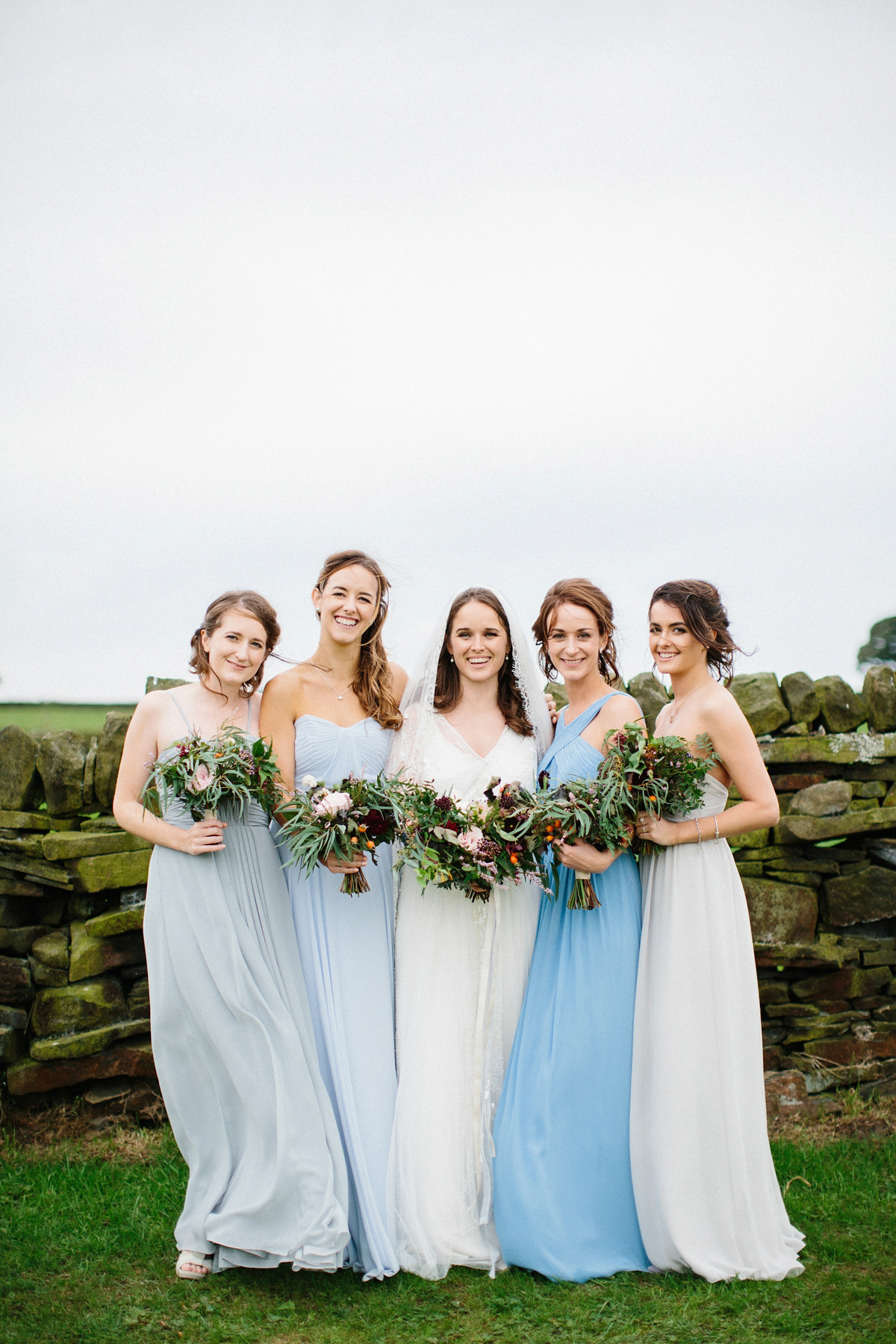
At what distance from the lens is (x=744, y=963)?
14.8 feet

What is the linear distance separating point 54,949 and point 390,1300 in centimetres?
281

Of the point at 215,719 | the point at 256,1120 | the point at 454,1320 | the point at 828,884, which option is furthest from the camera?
the point at 828,884

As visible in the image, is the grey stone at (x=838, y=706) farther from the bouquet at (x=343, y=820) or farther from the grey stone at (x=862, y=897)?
the bouquet at (x=343, y=820)

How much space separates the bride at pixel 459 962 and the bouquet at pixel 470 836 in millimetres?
203

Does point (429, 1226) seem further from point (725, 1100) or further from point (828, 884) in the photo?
point (828, 884)

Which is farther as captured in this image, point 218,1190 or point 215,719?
point 215,719

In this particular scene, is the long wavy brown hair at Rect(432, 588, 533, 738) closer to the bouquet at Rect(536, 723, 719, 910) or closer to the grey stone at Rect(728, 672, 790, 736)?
the bouquet at Rect(536, 723, 719, 910)

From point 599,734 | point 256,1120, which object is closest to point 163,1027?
point 256,1120

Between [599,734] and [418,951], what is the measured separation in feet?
4.52

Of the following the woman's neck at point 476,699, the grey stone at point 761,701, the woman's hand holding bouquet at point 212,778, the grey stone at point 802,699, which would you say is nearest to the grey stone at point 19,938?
the woman's hand holding bouquet at point 212,778

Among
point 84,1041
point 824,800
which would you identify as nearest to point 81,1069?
point 84,1041

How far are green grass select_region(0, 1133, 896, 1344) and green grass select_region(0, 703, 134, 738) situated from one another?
258cm

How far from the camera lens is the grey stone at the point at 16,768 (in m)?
5.73

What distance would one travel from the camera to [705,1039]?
14.6 feet
